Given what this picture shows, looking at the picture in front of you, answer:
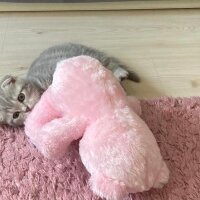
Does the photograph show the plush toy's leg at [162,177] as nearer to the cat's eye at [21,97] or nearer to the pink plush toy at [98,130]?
the pink plush toy at [98,130]

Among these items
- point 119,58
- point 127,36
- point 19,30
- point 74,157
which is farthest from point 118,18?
point 74,157

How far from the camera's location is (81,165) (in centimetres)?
108

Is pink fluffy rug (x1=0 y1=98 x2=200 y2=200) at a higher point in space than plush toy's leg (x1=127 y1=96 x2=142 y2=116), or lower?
lower

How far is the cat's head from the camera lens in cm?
111

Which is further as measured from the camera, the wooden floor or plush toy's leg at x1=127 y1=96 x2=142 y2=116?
the wooden floor

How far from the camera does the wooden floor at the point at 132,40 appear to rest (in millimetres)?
1355

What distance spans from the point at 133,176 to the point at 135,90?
0.48 metres

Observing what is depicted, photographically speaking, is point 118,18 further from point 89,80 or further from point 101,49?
point 89,80

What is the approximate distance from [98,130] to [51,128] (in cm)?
12

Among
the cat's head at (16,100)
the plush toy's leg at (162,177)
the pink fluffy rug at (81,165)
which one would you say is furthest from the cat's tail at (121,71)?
the plush toy's leg at (162,177)

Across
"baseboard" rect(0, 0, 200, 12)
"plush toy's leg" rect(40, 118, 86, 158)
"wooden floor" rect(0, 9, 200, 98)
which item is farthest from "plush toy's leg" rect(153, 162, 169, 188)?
"baseboard" rect(0, 0, 200, 12)

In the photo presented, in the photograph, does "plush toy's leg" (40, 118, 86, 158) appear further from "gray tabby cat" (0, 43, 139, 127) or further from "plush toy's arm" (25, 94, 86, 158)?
"gray tabby cat" (0, 43, 139, 127)

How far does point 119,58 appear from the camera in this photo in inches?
57.1

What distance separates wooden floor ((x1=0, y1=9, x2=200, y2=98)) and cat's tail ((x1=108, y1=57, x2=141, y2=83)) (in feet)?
0.10
